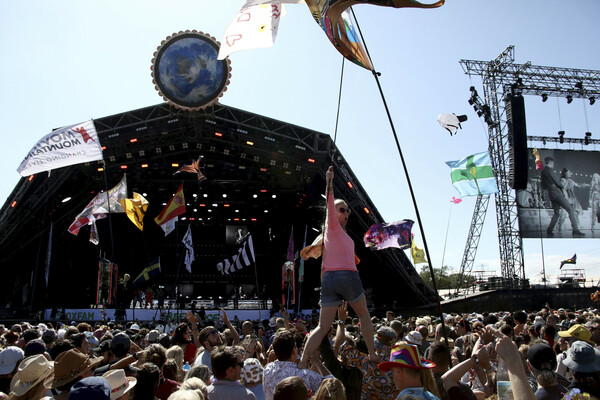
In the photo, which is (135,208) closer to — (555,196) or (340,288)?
(340,288)

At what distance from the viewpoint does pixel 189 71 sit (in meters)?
20.8

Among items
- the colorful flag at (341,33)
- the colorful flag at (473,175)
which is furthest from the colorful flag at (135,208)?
the colorful flag at (341,33)

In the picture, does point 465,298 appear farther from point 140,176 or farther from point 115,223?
point 115,223

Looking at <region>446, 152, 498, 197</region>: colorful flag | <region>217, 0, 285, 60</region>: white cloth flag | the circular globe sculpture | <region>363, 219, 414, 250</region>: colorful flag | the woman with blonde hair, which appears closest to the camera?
the woman with blonde hair

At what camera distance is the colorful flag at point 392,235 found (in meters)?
18.5

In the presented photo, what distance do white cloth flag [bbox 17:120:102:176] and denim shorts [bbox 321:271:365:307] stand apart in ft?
29.5

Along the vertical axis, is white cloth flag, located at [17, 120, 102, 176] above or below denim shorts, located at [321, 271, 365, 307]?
above

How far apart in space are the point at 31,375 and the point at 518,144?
24.9 metres

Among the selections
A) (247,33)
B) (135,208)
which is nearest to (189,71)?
(135,208)

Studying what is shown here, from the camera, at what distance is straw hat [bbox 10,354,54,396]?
11.8 feet

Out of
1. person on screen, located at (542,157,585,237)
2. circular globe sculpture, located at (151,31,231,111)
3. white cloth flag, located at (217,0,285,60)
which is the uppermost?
circular globe sculpture, located at (151,31,231,111)

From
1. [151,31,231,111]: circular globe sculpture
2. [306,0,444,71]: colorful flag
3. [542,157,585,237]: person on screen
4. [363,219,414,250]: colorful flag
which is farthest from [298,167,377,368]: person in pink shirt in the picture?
[542,157,585,237]: person on screen

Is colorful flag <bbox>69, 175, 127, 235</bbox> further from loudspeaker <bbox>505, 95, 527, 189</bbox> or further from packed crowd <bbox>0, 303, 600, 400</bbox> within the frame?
loudspeaker <bbox>505, 95, 527, 189</bbox>

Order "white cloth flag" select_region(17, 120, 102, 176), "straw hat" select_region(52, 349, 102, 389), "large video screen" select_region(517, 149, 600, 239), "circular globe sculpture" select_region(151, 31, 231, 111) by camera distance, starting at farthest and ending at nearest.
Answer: "large video screen" select_region(517, 149, 600, 239) → "circular globe sculpture" select_region(151, 31, 231, 111) → "white cloth flag" select_region(17, 120, 102, 176) → "straw hat" select_region(52, 349, 102, 389)
